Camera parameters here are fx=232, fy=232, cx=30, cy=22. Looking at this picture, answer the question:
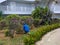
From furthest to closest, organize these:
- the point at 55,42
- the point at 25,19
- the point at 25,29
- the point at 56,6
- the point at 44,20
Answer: the point at 56,6 → the point at 44,20 → the point at 25,19 → the point at 25,29 → the point at 55,42

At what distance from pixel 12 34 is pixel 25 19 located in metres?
5.54

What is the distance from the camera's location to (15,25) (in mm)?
19938

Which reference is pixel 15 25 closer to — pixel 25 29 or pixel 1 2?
pixel 25 29

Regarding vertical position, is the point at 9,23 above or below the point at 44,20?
above

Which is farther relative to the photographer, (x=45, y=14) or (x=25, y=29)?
(x=45, y=14)

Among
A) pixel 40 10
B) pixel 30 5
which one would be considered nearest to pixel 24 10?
pixel 30 5

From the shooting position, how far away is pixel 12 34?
19562mm

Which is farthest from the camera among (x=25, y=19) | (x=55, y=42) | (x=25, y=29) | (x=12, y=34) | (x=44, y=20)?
(x=44, y=20)

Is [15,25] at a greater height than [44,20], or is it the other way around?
[15,25]

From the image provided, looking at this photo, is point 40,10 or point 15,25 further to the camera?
point 40,10

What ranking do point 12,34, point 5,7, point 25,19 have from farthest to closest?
point 5,7, point 25,19, point 12,34

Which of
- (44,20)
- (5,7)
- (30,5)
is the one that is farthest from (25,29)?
(30,5)

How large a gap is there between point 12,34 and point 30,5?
56.5ft

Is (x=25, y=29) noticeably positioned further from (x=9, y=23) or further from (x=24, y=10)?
(x=24, y=10)
